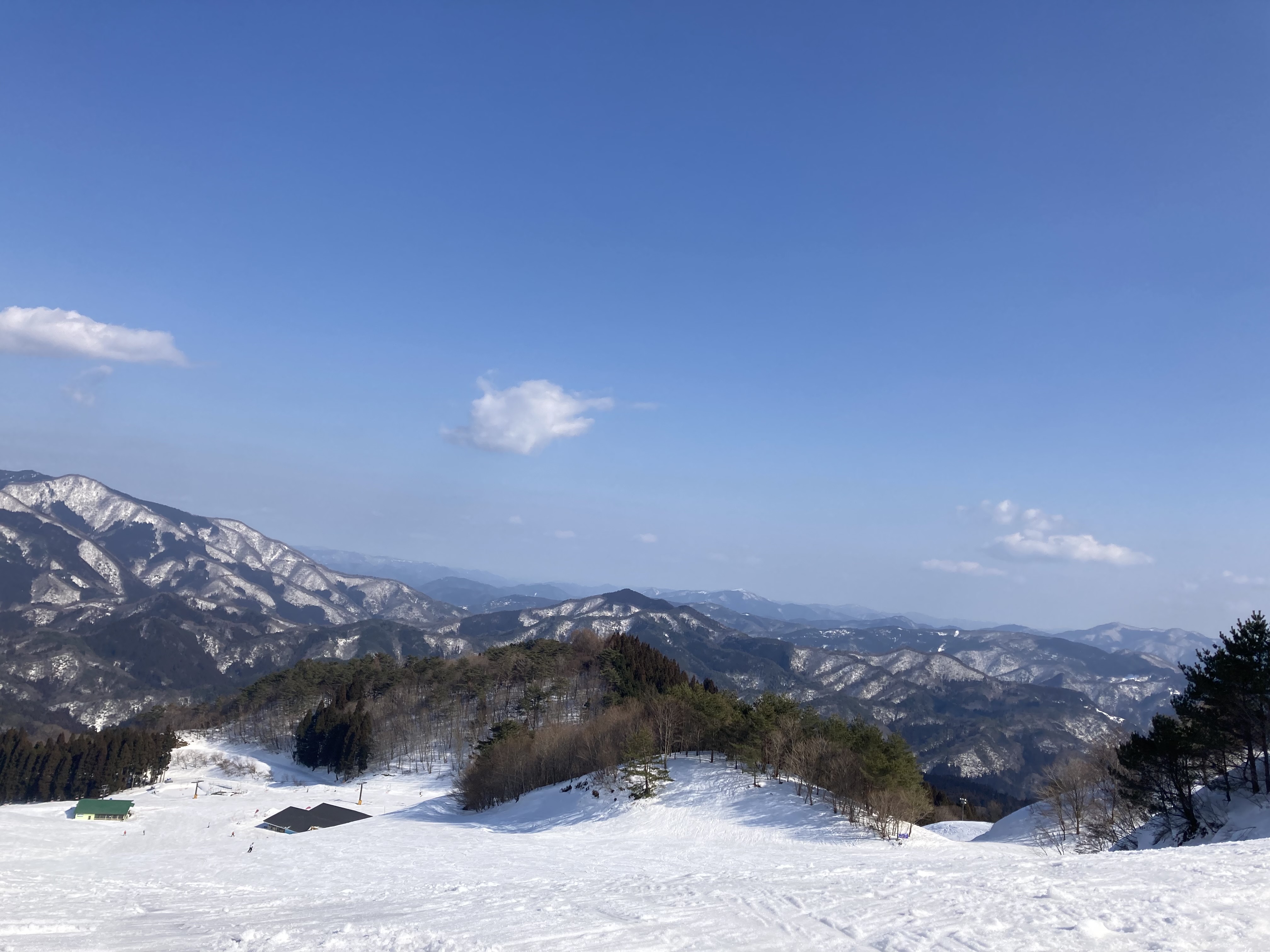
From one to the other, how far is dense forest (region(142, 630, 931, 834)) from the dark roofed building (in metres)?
10.8

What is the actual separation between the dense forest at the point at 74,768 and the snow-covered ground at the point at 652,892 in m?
42.0

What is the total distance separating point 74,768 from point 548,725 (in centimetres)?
6015

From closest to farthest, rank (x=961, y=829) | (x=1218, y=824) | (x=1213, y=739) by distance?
(x=1218, y=824)
(x=1213, y=739)
(x=961, y=829)

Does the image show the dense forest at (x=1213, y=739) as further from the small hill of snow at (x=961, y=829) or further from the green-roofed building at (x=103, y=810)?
the green-roofed building at (x=103, y=810)

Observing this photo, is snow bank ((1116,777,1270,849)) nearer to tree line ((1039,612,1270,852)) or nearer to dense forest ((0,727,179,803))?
tree line ((1039,612,1270,852))

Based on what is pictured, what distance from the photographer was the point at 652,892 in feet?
61.5

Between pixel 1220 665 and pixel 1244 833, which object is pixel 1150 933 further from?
pixel 1220 665

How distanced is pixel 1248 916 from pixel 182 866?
153 ft

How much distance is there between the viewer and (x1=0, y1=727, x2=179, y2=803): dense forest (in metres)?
83.3

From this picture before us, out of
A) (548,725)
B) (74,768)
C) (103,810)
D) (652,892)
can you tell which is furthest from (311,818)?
(652,892)

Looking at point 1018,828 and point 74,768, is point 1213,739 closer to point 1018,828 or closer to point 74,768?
point 1018,828

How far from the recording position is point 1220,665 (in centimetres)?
3081

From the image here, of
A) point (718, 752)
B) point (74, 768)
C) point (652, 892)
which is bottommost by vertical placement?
point (74, 768)

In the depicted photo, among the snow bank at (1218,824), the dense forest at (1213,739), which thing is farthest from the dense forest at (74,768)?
the dense forest at (1213,739)
